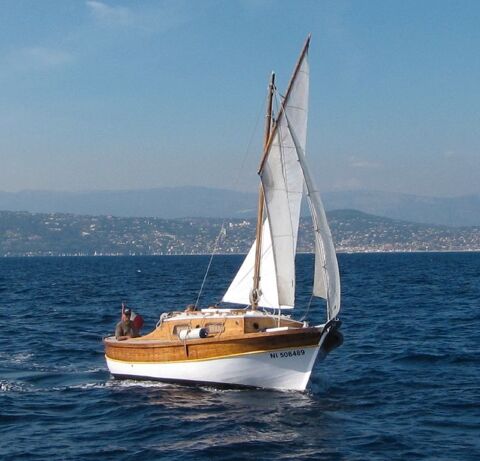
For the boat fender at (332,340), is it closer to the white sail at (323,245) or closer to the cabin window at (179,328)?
the white sail at (323,245)

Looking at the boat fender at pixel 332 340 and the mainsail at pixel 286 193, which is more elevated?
the mainsail at pixel 286 193

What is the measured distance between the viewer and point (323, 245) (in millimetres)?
27359

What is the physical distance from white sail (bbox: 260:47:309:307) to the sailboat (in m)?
0.04

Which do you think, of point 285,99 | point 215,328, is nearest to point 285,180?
point 285,99

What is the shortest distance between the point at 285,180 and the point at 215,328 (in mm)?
5811

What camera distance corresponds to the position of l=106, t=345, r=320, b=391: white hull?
90.2 ft

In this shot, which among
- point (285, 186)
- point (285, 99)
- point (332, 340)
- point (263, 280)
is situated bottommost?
point (332, 340)

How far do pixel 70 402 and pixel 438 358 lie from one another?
15.6 m

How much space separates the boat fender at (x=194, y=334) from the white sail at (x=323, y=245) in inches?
172

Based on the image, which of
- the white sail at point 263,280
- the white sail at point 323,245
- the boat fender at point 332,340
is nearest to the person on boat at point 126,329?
the white sail at point 263,280

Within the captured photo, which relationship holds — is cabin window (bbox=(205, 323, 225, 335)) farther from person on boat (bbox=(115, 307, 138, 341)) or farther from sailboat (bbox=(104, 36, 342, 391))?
person on boat (bbox=(115, 307, 138, 341))

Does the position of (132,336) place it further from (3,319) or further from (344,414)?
(3,319)

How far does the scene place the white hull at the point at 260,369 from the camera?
27.5 m

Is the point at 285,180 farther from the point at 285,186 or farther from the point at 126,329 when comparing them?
the point at 126,329
